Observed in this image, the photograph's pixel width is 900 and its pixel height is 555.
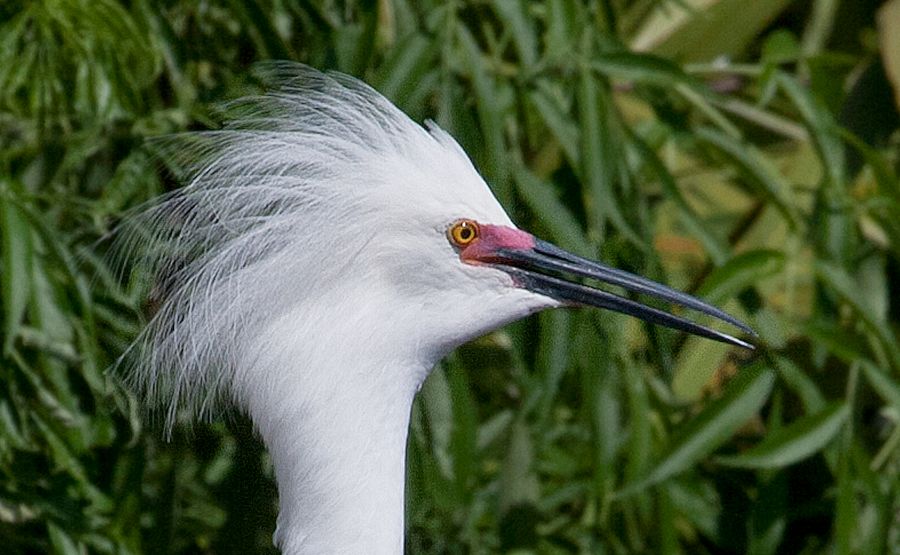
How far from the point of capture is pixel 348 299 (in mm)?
1828

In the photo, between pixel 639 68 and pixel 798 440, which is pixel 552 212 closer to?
pixel 639 68

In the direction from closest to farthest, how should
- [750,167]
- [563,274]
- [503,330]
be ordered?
1. [563,274]
2. [503,330]
3. [750,167]

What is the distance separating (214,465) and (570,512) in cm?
83

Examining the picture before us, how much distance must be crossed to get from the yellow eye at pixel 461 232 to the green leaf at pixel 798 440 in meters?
0.86

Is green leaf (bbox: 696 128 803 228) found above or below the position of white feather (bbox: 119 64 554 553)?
below

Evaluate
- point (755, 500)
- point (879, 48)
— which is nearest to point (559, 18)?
point (755, 500)

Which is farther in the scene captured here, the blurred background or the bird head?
the blurred background

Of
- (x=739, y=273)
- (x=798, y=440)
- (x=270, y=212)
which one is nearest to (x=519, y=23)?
(x=739, y=273)

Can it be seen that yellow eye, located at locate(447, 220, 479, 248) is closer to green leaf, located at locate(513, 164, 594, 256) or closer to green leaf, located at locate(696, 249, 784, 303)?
green leaf, located at locate(513, 164, 594, 256)

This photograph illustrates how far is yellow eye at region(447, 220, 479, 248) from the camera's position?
183 centimetres

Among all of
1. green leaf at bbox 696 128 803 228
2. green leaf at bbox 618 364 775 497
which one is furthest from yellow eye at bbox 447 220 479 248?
green leaf at bbox 696 128 803 228

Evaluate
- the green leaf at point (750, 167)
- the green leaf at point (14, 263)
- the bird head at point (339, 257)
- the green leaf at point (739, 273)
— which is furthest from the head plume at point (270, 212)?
the green leaf at point (750, 167)

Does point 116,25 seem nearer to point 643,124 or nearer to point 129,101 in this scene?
point 129,101

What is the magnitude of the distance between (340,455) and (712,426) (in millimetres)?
883
